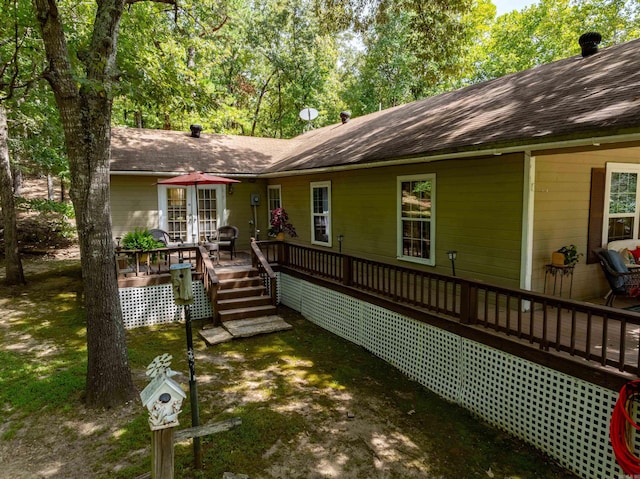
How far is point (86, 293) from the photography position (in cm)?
510

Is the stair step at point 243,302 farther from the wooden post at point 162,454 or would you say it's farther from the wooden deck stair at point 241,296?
the wooden post at point 162,454

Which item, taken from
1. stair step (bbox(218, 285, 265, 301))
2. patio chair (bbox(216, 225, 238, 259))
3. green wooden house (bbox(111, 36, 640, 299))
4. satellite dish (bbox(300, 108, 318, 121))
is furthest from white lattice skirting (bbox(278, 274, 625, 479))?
satellite dish (bbox(300, 108, 318, 121))

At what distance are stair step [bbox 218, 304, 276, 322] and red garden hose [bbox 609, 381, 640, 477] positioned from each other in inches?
248

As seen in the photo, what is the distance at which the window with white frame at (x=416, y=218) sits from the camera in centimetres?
757

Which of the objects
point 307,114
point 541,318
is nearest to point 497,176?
point 541,318

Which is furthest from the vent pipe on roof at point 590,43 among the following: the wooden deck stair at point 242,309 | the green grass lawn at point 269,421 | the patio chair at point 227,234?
the patio chair at point 227,234

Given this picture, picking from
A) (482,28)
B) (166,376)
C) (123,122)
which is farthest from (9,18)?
(482,28)

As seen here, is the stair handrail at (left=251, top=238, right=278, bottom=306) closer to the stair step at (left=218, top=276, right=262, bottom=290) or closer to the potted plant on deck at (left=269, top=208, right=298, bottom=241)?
the stair step at (left=218, top=276, right=262, bottom=290)

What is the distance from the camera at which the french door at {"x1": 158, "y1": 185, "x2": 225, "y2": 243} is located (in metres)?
11.8

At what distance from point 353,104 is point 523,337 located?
2747cm

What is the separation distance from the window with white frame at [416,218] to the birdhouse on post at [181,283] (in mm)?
4926

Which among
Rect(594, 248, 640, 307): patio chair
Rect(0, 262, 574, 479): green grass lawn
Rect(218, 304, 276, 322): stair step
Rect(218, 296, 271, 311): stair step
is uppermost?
Rect(594, 248, 640, 307): patio chair

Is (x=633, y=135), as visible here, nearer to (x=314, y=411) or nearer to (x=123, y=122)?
(x=314, y=411)

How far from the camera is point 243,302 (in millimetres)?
8680
